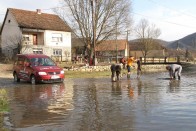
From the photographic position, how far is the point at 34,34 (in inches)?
2143

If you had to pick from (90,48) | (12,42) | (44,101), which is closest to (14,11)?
(12,42)

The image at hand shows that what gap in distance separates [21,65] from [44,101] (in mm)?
10394

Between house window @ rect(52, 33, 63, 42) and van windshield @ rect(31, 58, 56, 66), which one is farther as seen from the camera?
house window @ rect(52, 33, 63, 42)

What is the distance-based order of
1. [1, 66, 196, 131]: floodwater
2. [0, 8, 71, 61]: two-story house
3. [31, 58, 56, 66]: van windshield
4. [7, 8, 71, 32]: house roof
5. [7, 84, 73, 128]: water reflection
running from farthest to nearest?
[7, 8, 71, 32]: house roof
[0, 8, 71, 61]: two-story house
[31, 58, 56, 66]: van windshield
[7, 84, 73, 128]: water reflection
[1, 66, 196, 131]: floodwater

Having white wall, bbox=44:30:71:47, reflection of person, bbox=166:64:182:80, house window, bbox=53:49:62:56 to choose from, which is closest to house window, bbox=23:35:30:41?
white wall, bbox=44:30:71:47

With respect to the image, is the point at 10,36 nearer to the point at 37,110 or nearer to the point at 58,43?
the point at 58,43

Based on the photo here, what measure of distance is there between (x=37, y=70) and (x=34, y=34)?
34.0m

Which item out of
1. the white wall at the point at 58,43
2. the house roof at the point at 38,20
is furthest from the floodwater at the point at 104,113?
the white wall at the point at 58,43

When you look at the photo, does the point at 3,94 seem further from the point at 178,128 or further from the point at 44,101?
the point at 178,128

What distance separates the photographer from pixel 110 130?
805 cm

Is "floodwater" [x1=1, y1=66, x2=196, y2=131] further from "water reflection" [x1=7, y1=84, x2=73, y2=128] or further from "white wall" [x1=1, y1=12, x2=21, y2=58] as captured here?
"white wall" [x1=1, y1=12, x2=21, y2=58]

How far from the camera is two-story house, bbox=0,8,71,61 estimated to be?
169ft

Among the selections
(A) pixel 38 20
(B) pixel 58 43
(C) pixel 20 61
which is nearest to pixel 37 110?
(C) pixel 20 61

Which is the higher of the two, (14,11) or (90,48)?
(14,11)
